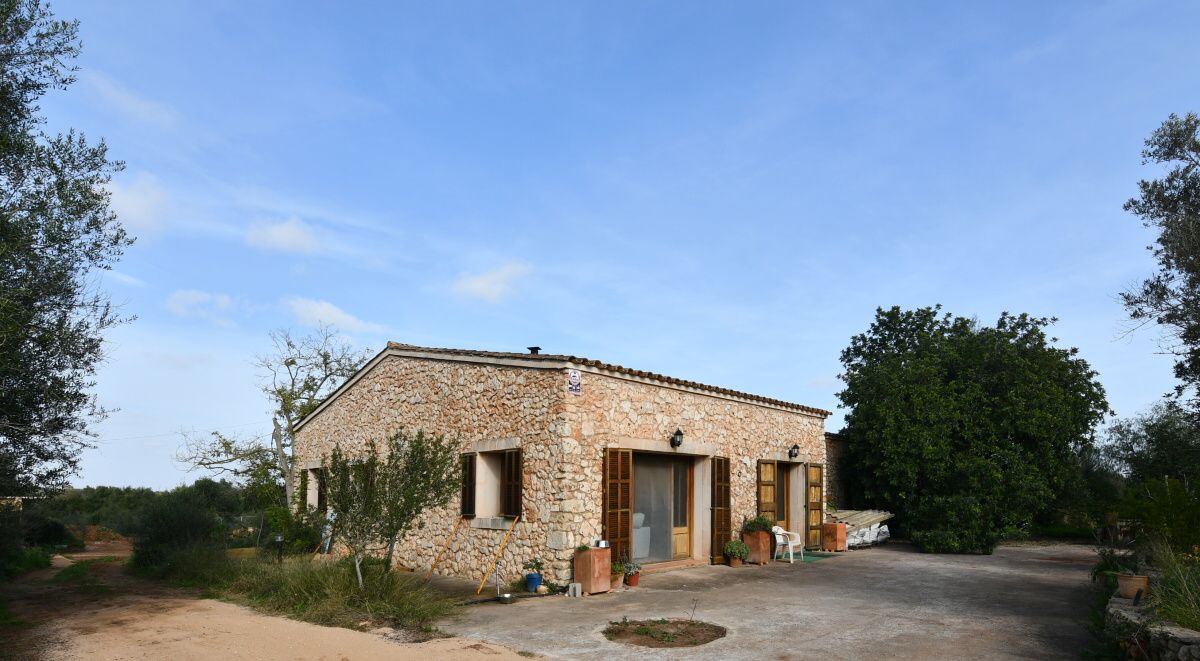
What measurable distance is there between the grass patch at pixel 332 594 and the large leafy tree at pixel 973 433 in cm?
1175

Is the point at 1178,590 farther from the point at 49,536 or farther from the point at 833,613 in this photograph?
the point at 49,536

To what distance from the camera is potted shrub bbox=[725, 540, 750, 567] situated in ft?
45.1

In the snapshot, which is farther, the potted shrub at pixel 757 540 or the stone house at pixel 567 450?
the potted shrub at pixel 757 540

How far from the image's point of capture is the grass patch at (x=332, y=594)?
866cm

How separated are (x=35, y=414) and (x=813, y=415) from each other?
14639 millimetres

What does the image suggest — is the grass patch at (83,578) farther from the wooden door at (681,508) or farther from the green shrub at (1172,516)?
the green shrub at (1172,516)

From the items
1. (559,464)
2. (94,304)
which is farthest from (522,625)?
(94,304)

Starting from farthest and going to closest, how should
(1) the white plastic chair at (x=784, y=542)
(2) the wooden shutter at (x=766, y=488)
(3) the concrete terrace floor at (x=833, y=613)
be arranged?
(2) the wooden shutter at (x=766, y=488) < (1) the white plastic chair at (x=784, y=542) < (3) the concrete terrace floor at (x=833, y=613)

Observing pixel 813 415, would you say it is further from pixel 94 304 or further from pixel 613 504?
pixel 94 304

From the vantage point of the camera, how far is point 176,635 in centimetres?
→ 799

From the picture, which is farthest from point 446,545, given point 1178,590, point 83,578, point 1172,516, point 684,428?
point 1172,516

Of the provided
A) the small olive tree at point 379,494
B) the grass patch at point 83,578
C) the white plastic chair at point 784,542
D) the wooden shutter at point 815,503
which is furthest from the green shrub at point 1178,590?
the grass patch at point 83,578

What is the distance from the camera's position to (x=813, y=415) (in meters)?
17.9

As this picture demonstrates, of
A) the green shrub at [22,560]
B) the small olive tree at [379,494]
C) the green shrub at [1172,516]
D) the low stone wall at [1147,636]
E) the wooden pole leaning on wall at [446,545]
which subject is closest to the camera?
the low stone wall at [1147,636]
